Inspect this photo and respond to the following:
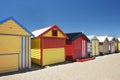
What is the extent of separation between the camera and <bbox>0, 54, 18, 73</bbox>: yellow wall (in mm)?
10398

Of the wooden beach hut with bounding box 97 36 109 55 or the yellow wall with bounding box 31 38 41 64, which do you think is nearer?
the yellow wall with bounding box 31 38 41 64

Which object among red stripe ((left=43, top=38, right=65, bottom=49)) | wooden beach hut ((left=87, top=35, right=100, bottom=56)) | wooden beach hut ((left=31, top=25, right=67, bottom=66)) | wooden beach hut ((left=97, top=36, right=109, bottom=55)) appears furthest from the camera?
wooden beach hut ((left=97, top=36, right=109, bottom=55))

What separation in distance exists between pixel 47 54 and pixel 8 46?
4.64 meters

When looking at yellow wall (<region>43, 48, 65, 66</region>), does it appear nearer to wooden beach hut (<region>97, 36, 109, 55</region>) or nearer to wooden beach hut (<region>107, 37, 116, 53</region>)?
wooden beach hut (<region>97, 36, 109, 55</region>)

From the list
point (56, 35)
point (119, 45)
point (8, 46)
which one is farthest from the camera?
point (119, 45)

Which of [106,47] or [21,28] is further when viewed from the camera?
[106,47]

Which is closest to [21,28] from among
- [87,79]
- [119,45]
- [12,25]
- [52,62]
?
[12,25]

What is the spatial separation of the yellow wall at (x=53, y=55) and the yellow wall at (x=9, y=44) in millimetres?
3399

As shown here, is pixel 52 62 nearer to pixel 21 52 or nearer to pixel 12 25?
pixel 21 52

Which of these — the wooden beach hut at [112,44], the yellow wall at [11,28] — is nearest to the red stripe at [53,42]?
the yellow wall at [11,28]

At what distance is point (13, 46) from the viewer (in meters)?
11.1

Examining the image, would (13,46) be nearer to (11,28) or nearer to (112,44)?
(11,28)

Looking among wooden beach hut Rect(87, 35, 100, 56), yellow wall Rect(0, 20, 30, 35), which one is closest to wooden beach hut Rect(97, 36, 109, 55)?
wooden beach hut Rect(87, 35, 100, 56)

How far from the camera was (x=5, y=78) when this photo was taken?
898cm
